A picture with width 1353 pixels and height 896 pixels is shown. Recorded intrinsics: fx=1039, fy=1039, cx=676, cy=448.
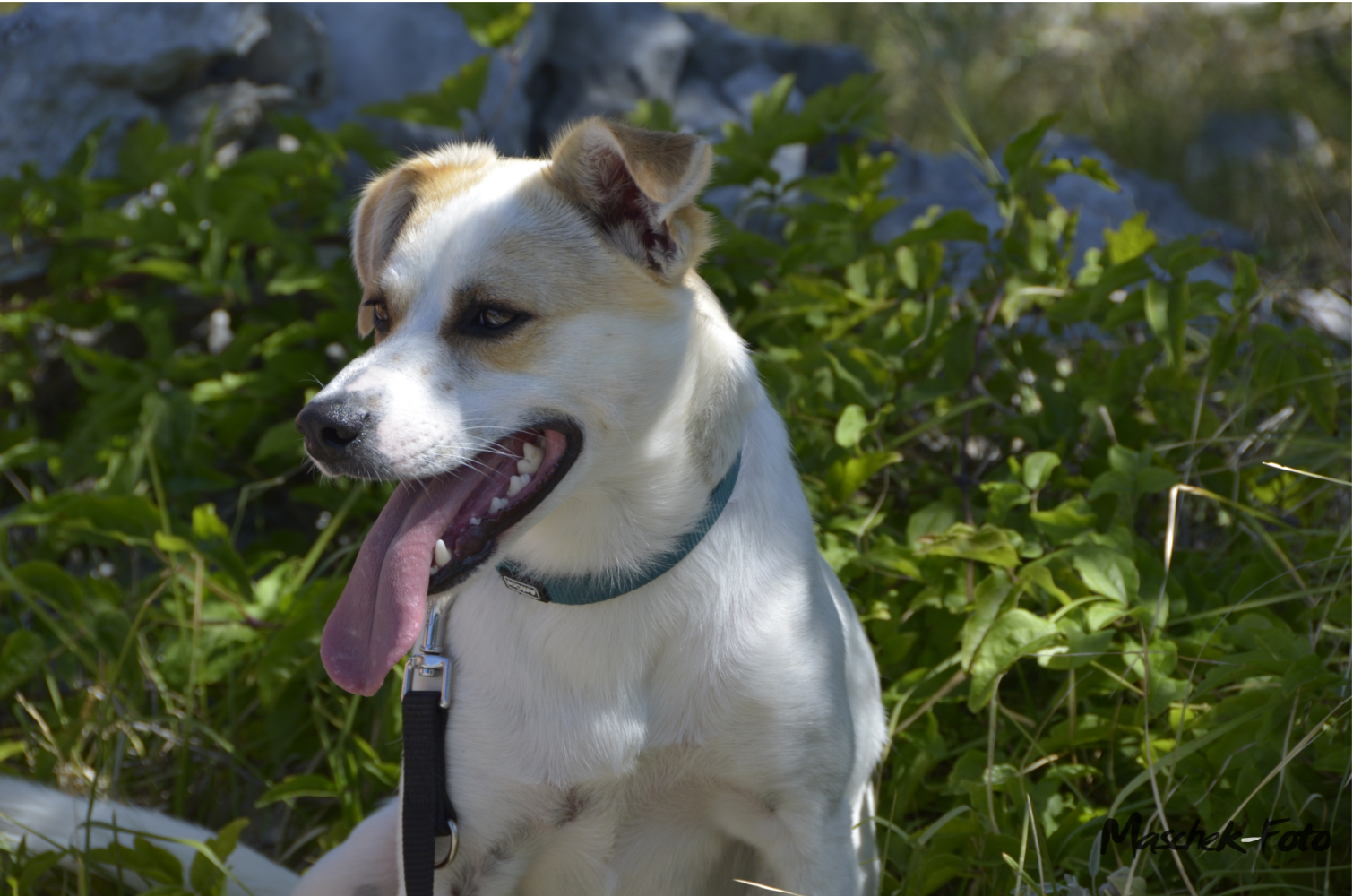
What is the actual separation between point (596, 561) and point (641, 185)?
2.04ft

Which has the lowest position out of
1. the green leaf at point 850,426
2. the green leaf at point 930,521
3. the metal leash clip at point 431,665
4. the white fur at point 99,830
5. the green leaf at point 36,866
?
the white fur at point 99,830

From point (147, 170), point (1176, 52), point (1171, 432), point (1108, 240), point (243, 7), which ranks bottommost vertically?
point (1176, 52)

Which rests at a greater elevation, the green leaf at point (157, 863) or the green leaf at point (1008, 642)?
the green leaf at point (1008, 642)

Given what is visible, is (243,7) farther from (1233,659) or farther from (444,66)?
(1233,659)

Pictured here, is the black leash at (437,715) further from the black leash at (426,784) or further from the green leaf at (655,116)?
the green leaf at (655,116)

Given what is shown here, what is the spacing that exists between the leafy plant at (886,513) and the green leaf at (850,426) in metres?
0.01

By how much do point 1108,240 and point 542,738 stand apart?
1.94 meters

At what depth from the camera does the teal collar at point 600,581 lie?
1.72 meters

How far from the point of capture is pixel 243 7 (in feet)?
12.6

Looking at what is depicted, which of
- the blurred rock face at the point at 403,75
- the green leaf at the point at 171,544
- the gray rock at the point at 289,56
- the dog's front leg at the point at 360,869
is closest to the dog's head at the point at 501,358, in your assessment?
the dog's front leg at the point at 360,869

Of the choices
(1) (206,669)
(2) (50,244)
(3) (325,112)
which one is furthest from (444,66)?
(1) (206,669)

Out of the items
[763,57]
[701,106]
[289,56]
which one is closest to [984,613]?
[289,56]

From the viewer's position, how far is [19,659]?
2580mm

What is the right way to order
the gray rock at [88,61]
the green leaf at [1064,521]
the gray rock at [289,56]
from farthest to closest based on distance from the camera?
the gray rock at [289,56]
the gray rock at [88,61]
the green leaf at [1064,521]
